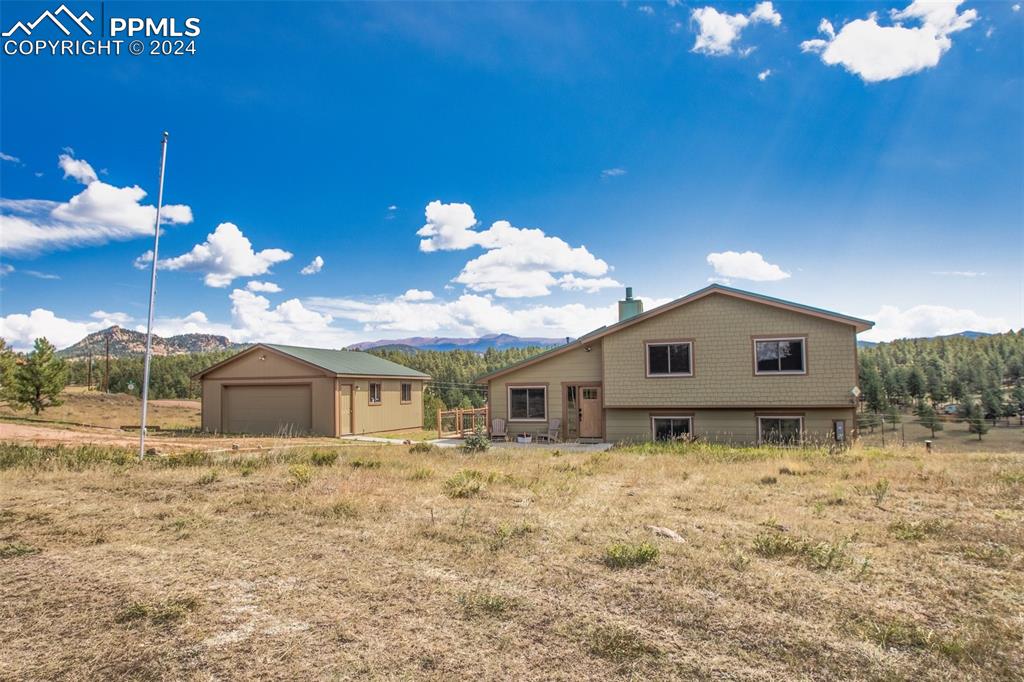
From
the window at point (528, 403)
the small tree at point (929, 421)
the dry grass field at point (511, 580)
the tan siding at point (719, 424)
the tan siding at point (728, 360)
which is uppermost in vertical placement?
the tan siding at point (728, 360)

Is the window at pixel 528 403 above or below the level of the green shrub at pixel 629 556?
above

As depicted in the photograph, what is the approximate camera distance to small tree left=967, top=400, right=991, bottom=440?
180 ft

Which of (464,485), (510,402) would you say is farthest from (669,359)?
(464,485)

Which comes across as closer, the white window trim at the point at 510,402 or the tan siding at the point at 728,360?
the tan siding at the point at 728,360

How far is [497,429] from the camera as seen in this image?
22.0 meters

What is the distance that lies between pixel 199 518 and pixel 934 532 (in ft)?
30.7

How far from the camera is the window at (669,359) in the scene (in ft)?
63.4

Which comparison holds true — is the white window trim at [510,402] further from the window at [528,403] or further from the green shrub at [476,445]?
the green shrub at [476,445]

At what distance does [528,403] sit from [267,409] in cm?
1260

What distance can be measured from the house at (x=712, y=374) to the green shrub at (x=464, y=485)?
33.8 feet

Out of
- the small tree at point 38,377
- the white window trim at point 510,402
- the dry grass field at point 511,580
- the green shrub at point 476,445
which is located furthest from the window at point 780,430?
the small tree at point 38,377

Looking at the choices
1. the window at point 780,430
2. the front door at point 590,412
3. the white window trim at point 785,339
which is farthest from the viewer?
the front door at point 590,412

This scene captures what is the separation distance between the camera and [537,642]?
4.02 meters

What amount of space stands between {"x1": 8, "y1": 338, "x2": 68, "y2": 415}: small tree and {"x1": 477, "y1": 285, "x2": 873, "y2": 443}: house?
29.5 meters
